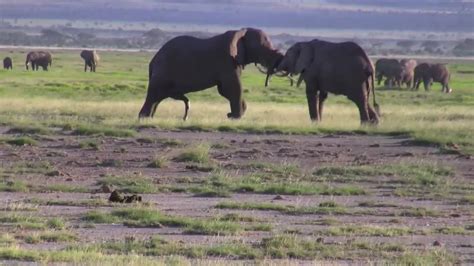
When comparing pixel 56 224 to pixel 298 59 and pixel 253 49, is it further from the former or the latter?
pixel 298 59

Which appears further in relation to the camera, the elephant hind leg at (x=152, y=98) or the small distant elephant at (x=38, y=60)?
the small distant elephant at (x=38, y=60)

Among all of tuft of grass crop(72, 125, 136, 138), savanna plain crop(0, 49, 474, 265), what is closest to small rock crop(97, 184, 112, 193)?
savanna plain crop(0, 49, 474, 265)

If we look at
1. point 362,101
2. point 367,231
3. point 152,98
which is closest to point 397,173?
point 367,231

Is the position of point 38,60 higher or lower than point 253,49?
lower

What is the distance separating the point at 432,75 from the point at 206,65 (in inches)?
1484

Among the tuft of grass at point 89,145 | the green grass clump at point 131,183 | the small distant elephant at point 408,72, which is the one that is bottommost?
the small distant elephant at point 408,72

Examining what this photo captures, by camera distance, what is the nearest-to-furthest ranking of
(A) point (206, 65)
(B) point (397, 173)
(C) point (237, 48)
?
Answer: (B) point (397, 173) < (A) point (206, 65) < (C) point (237, 48)

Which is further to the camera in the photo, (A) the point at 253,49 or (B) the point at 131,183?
(A) the point at 253,49

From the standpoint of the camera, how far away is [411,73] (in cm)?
7262

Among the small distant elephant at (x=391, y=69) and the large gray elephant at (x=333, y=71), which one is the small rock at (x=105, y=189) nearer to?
the large gray elephant at (x=333, y=71)

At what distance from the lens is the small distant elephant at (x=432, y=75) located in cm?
6869

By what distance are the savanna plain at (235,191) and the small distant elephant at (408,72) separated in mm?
35895

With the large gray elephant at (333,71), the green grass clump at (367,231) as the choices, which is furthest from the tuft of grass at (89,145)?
the green grass clump at (367,231)

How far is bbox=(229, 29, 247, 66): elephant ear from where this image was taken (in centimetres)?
3272
